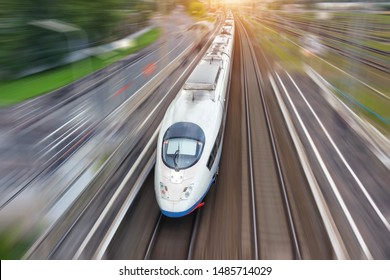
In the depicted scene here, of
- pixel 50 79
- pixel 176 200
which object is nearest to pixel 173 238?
pixel 176 200

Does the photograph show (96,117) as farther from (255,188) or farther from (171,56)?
(171,56)

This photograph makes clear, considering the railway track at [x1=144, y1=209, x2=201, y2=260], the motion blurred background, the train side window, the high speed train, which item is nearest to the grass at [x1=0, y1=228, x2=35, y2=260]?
the motion blurred background

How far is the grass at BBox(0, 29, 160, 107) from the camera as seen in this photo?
70.6ft

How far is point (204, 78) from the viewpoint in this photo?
1494cm

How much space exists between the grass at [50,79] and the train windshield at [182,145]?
50.2 feet

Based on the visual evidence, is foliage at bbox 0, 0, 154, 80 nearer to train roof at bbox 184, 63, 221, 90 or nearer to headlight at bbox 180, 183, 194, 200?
train roof at bbox 184, 63, 221, 90

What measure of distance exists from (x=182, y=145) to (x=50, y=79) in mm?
19686

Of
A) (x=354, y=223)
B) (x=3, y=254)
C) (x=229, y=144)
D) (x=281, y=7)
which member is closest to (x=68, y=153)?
(x=3, y=254)

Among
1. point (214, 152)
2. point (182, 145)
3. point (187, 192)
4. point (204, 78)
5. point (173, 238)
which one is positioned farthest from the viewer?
point (204, 78)

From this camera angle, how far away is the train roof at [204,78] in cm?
1391

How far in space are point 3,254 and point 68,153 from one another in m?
6.39

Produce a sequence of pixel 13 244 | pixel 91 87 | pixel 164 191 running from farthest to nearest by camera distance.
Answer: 1. pixel 91 87
2. pixel 164 191
3. pixel 13 244

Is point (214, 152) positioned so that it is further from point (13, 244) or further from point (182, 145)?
Result: point (13, 244)

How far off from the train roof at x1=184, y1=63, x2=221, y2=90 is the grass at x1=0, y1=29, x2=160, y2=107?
13.1 meters
